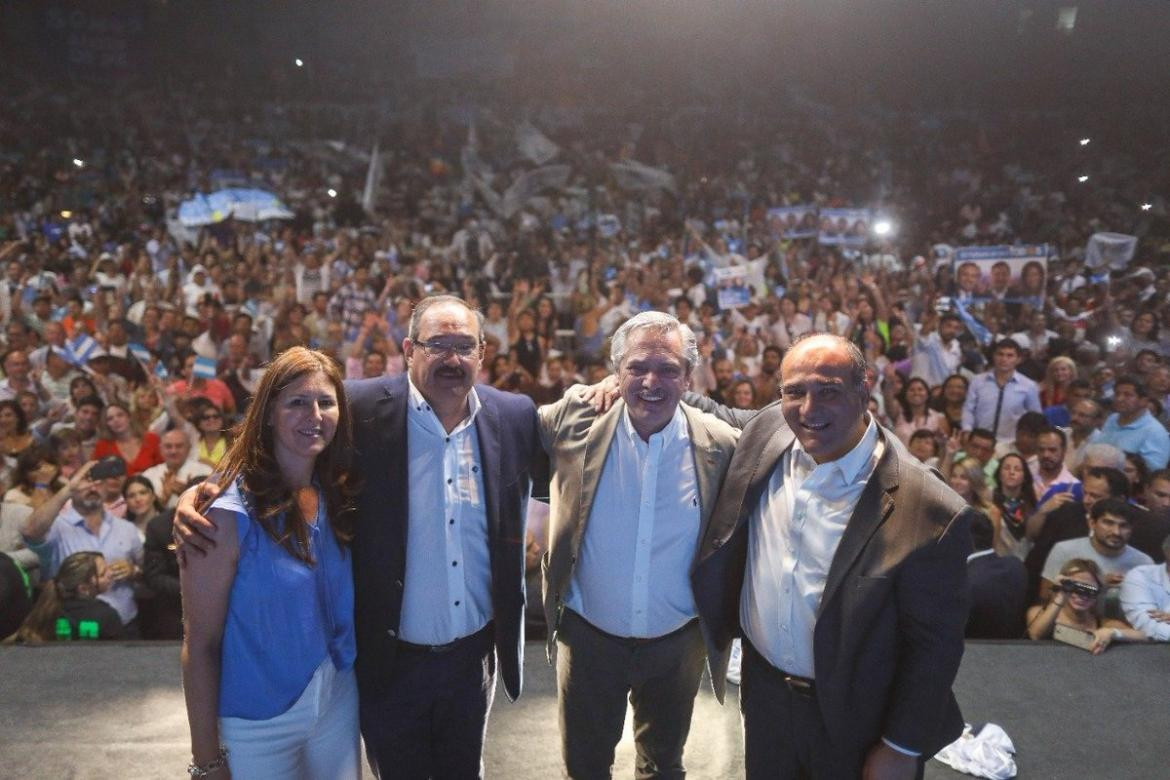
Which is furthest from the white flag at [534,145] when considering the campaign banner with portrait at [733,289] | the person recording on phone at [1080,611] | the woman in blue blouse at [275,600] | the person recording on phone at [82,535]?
the woman in blue blouse at [275,600]

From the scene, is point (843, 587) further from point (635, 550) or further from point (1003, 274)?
point (1003, 274)

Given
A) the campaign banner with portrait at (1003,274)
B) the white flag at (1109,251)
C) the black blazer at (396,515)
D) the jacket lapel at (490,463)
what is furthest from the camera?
the white flag at (1109,251)

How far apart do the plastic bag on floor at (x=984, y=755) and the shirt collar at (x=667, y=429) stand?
4.75 feet

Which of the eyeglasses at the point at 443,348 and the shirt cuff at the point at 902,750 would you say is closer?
the shirt cuff at the point at 902,750

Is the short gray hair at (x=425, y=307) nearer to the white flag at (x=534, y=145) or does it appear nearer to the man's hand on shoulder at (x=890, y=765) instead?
the man's hand on shoulder at (x=890, y=765)

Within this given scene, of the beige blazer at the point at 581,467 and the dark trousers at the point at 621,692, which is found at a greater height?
the beige blazer at the point at 581,467

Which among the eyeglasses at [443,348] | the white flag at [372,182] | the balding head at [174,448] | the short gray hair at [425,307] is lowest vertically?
the balding head at [174,448]

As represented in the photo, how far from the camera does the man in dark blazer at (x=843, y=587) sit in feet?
4.76

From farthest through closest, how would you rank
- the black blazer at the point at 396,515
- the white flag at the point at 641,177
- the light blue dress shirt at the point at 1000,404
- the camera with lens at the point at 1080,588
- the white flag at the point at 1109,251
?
the white flag at the point at 641,177 → the white flag at the point at 1109,251 → the light blue dress shirt at the point at 1000,404 → the camera with lens at the point at 1080,588 → the black blazer at the point at 396,515

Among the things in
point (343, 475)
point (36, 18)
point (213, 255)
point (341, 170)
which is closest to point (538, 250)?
point (213, 255)

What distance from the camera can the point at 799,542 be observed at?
5.26 feet

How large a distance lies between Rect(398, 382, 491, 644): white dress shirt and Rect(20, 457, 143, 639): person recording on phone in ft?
8.29

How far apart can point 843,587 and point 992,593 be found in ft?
8.16

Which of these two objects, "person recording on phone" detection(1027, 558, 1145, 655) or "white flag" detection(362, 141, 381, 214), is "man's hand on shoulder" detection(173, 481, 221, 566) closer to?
"person recording on phone" detection(1027, 558, 1145, 655)
